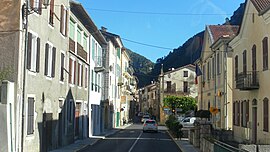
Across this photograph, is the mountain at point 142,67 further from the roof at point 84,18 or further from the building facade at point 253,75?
the building facade at point 253,75

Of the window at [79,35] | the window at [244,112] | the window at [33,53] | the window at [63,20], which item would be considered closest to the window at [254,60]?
the window at [244,112]

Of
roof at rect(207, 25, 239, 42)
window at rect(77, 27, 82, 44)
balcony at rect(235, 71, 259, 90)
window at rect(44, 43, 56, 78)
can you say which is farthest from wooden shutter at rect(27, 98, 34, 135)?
roof at rect(207, 25, 239, 42)

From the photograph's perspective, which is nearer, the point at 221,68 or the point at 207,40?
the point at 221,68

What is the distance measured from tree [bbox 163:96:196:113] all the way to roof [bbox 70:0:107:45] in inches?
1295

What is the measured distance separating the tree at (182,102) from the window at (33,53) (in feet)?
179

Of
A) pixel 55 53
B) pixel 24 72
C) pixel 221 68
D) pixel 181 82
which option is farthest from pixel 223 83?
pixel 181 82

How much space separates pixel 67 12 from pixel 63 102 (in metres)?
5.62

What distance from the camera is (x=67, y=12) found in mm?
26859

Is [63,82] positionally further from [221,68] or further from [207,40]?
[207,40]

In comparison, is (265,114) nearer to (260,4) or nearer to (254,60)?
(254,60)

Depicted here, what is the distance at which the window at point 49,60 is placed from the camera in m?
22.1

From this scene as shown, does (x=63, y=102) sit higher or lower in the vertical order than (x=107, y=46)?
lower

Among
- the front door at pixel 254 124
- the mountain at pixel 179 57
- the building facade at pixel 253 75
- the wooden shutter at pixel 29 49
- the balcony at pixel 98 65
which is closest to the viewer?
the wooden shutter at pixel 29 49

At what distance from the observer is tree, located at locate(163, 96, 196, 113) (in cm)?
7406
